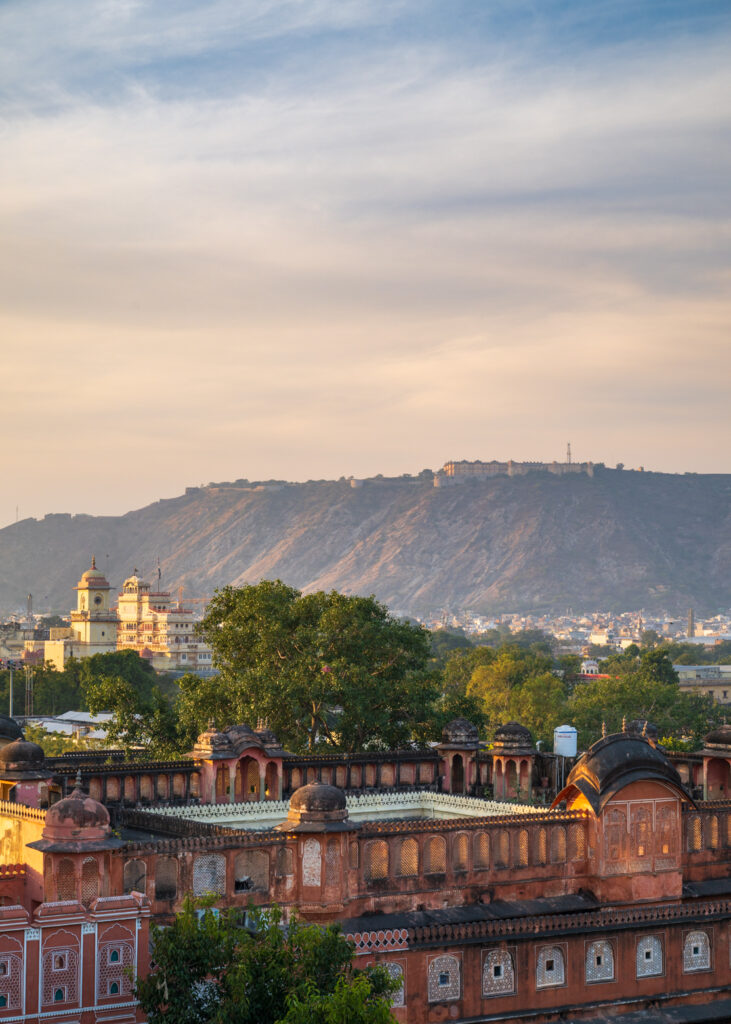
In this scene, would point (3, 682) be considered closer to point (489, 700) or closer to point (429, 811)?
point (489, 700)

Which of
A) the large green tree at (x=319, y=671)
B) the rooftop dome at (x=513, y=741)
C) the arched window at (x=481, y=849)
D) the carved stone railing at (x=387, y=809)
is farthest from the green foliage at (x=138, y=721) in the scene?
the arched window at (x=481, y=849)

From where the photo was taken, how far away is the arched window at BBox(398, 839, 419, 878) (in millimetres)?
30562

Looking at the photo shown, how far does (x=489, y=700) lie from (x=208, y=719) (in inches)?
1823

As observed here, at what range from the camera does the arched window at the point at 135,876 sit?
2789cm

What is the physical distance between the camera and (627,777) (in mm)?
32031

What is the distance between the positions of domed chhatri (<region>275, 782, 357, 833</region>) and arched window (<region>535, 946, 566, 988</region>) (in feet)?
15.0

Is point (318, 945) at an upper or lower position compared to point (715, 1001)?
upper

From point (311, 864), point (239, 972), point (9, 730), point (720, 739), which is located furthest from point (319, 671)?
point (239, 972)

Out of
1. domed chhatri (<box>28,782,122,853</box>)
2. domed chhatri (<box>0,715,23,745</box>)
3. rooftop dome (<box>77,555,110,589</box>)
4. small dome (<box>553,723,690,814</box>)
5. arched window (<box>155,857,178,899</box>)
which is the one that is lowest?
arched window (<box>155,857,178,899</box>)

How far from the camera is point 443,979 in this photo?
28641 millimetres

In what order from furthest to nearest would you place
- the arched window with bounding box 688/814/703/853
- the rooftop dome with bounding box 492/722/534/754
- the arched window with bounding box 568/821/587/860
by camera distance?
the rooftop dome with bounding box 492/722/534/754, the arched window with bounding box 688/814/703/853, the arched window with bounding box 568/821/587/860

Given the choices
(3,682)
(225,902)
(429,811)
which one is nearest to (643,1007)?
(225,902)

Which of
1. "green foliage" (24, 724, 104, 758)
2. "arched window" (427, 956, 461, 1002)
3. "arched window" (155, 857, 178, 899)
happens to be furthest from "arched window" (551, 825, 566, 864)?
"green foliage" (24, 724, 104, 758)

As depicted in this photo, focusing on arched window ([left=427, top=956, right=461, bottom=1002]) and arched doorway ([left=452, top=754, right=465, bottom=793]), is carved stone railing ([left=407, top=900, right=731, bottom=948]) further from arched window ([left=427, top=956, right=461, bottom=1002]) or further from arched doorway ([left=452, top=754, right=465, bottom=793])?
arched doorway ([left=452, top=754, right=465, bottom=793])
